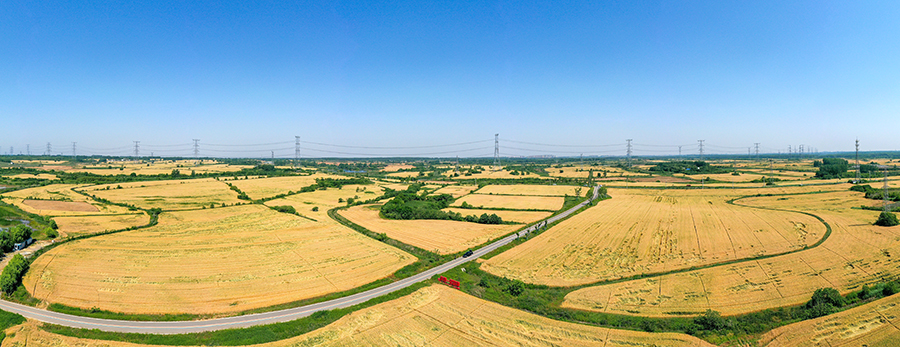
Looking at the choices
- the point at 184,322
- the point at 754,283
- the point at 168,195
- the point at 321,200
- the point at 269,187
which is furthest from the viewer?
the point at 269,187

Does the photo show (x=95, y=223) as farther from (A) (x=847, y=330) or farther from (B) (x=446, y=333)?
(A) (x=847, y=330)

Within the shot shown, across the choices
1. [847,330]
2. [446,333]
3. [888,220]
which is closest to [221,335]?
[446,333]

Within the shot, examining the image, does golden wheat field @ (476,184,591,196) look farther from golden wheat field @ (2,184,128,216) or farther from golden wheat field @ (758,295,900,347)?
golden wheat field @ (2,184,128,216)

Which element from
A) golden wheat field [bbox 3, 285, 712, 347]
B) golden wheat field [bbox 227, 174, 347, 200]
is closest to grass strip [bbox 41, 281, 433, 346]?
golden wheat field [bbox 3, 285, 712, 347]

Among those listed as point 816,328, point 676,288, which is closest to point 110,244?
point 676,288

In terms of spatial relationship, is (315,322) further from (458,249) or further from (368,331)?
(458,249)

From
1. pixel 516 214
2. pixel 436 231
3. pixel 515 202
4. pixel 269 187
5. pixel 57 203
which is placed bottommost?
pixel 436 231
